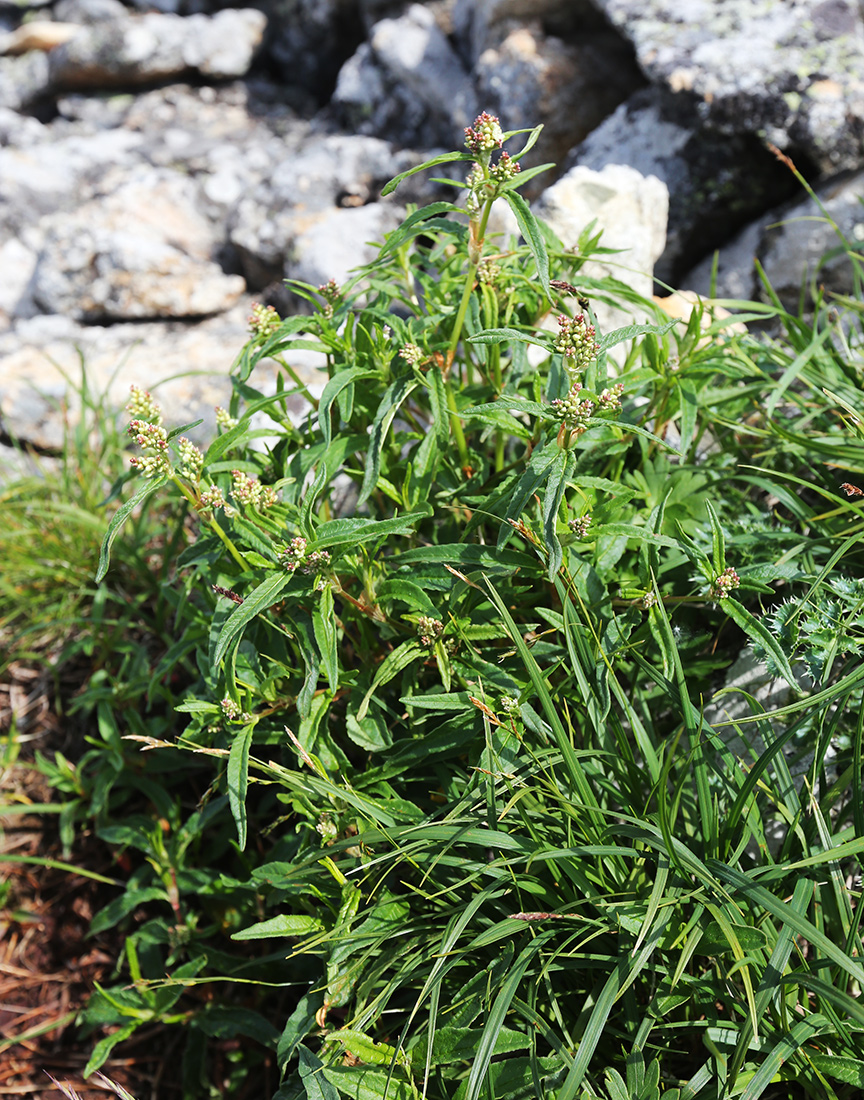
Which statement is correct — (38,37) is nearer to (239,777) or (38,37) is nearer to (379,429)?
(379,429)

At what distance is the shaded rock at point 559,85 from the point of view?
13.0 ft

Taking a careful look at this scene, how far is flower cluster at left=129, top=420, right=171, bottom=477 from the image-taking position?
158 centimetres

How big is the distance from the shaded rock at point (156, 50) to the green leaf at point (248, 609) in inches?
231

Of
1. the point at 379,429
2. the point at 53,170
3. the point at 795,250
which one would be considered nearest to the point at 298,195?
the point at 53,170

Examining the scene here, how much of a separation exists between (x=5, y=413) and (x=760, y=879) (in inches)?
147

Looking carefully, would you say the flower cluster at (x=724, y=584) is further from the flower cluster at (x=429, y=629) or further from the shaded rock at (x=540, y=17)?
the shaded rock at (x=540, y=17)

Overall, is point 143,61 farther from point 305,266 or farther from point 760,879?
point 760,879

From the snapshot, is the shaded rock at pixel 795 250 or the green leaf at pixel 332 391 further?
the shaded rock at pixel 795 250

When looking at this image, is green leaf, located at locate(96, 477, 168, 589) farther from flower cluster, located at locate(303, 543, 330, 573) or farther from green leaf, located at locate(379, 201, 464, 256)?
green leaf, located at locate(379, 201, 464, 256)

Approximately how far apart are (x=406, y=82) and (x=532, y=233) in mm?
3897

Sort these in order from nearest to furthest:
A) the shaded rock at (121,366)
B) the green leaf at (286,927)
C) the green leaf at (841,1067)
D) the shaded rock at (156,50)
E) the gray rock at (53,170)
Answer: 1. the green leaf at (841,1067)
2. the green leaf at (286,927)
3. the shaded rock at (121,366)
4. the gray rock at (53,170)
5. the shaded rock at (156,50)

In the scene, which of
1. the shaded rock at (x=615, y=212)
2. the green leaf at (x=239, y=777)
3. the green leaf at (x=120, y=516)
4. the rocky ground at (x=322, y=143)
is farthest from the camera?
the rocky ground at (x=322, y=143)

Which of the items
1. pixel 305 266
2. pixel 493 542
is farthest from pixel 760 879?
pixel 305 266

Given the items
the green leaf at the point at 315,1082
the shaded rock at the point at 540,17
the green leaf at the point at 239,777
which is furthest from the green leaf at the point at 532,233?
the shaded rock at the point at 540,17
